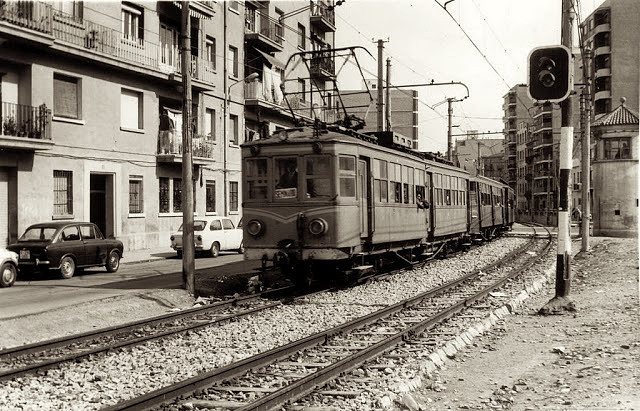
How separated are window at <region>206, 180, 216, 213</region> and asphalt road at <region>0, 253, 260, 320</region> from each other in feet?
33.9

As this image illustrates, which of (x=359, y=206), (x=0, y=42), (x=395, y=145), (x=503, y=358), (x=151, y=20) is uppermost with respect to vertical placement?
(x=151, y=20)

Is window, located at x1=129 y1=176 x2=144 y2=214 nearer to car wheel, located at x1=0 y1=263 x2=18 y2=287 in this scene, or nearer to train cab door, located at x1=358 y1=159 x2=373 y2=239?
car wheel, located at x1=0 y1=263 x2=18 y2=287

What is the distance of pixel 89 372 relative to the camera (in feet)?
25.1

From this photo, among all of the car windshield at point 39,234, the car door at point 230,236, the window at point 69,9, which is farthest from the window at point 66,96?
the car door at point 230,236

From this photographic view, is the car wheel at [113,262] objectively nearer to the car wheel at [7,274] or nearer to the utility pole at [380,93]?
the car wheel at [7,274]

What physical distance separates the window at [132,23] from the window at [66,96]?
333 cm

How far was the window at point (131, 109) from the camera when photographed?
26438 mm

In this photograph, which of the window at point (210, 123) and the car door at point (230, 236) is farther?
the window at point (210, 123)

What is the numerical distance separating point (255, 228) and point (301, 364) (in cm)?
680

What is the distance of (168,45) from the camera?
2912cm

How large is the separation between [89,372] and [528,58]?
8.38 m

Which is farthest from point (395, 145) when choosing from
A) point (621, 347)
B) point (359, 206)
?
point (621, 347)

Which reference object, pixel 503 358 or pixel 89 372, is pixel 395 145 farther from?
pixel 89 372

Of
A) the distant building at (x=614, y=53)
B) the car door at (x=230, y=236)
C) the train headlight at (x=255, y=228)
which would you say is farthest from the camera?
the distant building at (x=614, y=53)
